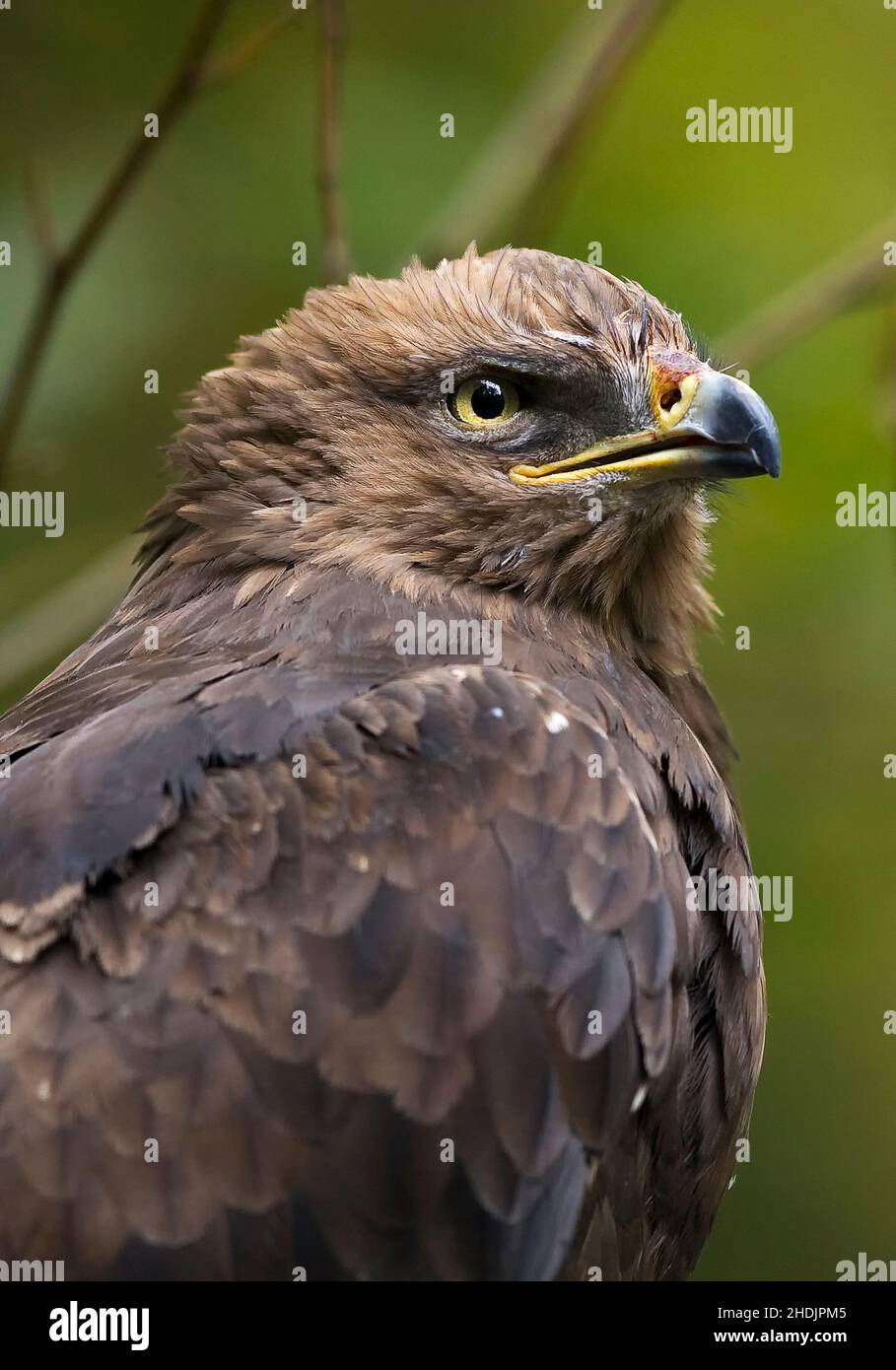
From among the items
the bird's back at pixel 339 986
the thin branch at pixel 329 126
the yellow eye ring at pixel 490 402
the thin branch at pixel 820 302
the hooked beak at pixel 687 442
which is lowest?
the bird's back at pixel 339 986

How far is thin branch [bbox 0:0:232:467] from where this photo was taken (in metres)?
5.93

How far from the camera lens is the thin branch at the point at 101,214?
5.93m

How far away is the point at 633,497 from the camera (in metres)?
5.35

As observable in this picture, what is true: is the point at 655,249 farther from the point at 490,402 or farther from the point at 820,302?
the point at 490,402

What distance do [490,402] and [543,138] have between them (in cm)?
171

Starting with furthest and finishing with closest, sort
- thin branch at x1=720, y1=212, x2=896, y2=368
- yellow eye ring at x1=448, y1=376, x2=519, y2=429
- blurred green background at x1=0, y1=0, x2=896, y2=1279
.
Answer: blurred green background at x1=0, y1=0, x2=896, y2=1279 → thin branch at x1=720, y1=212, x2=896, y2=368 → yellow eye ring at x1=448, y1=376, x2=519, y2=429

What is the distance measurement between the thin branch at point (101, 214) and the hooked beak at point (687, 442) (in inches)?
61.7

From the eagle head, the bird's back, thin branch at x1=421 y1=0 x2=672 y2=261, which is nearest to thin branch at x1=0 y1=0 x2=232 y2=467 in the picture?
the eagle head

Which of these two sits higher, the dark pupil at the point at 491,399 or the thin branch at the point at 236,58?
the thin branch at the point at 236,58

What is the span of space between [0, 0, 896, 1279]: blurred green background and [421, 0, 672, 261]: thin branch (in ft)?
0.92

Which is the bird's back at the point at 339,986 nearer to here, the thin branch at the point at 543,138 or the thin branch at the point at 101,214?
the thin branch at the point at 101,214

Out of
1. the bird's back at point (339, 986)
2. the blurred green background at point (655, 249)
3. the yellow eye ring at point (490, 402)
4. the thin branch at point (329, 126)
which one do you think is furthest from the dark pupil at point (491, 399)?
the blurred green background at point (655, 249)

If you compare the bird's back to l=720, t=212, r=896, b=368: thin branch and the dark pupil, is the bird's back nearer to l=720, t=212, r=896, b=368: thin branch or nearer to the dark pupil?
the dark pupil
